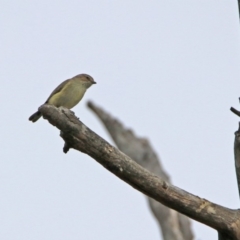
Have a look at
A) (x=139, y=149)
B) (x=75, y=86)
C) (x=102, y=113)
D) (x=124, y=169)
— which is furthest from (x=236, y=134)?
(x=102, y=113)

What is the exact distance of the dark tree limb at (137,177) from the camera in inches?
177

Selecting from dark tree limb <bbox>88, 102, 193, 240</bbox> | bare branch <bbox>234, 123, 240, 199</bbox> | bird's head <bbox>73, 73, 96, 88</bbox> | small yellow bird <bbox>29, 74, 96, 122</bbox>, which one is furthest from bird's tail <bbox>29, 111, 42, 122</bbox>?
bare branch <bbox>234, 123, 240, 199</bbox>

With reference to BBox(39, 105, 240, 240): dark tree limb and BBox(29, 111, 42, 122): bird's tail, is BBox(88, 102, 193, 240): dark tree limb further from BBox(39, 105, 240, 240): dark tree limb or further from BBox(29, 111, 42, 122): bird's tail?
BBox(39, 105, 240, 240): dark tree limb

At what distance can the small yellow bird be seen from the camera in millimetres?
7340

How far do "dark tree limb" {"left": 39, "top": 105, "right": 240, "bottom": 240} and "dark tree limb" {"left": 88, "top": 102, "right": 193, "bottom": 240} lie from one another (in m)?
4.73

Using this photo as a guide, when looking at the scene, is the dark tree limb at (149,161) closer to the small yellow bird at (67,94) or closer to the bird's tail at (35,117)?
the small yellow bird at (67,94)

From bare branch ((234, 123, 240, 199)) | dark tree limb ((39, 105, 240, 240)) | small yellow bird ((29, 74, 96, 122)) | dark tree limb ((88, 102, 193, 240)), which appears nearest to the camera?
dark tree limb ((39, 105, 240, 240))

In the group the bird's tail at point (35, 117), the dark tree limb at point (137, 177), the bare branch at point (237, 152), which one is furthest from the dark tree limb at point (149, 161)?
the dark tree limb at point (137, 177)

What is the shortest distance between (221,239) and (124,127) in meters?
7.72

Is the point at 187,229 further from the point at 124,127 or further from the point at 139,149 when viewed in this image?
the point at 124,127

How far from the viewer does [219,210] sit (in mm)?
4855

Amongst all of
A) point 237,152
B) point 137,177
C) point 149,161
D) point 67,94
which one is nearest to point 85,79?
point 67,94

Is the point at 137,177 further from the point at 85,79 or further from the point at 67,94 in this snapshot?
the point at 85,79

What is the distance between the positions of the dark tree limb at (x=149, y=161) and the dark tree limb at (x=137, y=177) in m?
4.73
